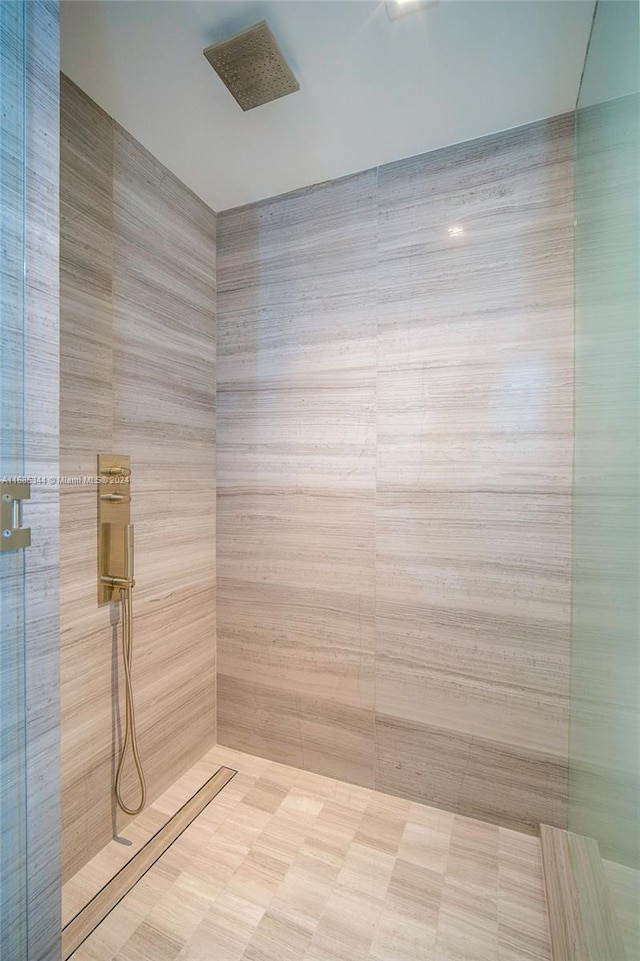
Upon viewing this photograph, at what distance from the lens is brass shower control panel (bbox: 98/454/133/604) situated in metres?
1.30

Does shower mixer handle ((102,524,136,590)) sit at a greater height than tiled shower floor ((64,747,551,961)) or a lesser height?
greater

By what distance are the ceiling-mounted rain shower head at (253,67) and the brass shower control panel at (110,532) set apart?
115cm

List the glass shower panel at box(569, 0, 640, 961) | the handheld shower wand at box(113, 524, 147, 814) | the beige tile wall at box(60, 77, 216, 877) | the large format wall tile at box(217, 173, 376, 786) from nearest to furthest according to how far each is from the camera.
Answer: the glass shower panel at box(569, 0, 640, 961) → the beige tile wall at box(60, 77, 216, 877) → the handheld shower wand at box(113, 524, 147, 814) → the large format wall tile at box(217, 173, 376, 786)

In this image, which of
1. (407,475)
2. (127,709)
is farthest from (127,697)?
(407,475)

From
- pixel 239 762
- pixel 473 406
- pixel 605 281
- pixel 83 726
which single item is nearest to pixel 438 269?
pixel 473 406

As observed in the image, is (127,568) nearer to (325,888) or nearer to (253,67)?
(325,888)

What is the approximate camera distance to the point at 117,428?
1.37 metres

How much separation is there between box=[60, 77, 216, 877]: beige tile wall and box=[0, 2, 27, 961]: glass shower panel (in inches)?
14.9

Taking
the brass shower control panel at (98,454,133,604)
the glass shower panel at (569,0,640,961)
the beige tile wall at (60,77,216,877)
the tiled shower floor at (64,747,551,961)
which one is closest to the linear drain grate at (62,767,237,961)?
the tiled shower floor at (64,747,551,961)

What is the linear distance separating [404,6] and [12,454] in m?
1.38

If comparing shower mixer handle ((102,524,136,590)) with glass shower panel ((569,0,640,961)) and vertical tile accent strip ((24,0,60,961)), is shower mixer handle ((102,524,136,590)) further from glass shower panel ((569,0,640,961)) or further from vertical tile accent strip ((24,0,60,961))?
glass shower panel ((569,0,640,961))

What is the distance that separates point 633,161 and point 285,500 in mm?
1365

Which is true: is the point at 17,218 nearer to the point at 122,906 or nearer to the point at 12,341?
the point at 12,341

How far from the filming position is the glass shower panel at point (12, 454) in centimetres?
80
